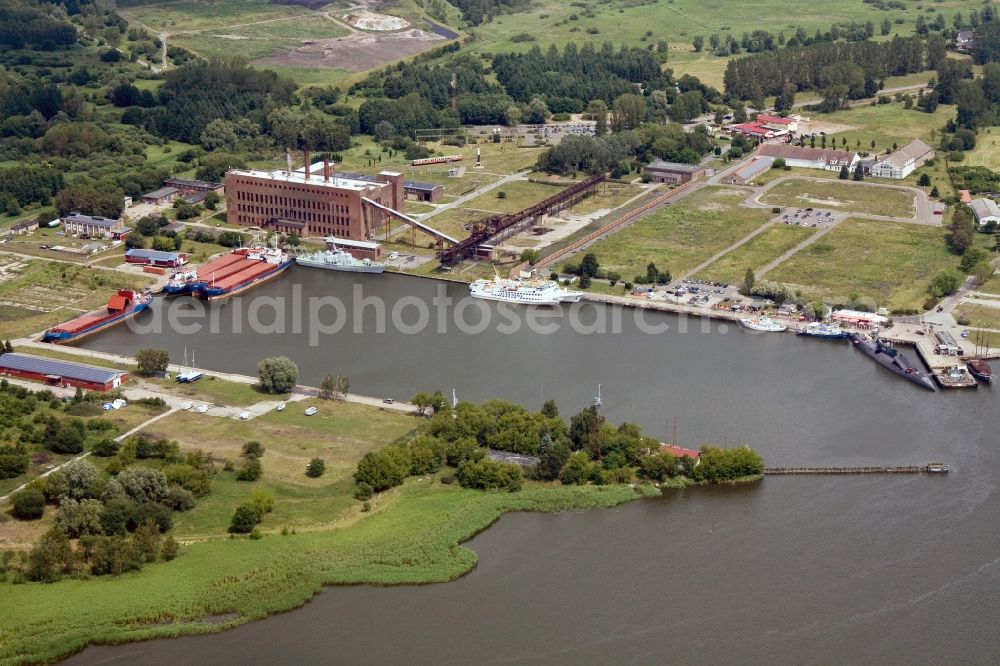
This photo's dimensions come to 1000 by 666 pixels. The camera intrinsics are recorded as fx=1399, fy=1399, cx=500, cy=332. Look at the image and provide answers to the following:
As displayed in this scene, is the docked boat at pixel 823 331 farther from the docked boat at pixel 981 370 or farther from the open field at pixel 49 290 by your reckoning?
the open field at pixel 49 290

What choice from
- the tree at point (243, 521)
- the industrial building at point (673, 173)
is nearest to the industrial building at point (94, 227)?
the industrial building at point (673, 173)

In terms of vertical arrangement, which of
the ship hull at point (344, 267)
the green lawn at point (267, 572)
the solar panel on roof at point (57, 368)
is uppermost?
the solar panel on roof at point (57, 368)

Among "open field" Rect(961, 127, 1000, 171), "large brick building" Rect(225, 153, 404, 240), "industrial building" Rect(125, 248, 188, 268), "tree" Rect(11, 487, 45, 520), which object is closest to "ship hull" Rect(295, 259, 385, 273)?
"large brick building" Rect(225, 153, 404, 240)

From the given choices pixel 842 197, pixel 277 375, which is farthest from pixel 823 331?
pixel 842 197

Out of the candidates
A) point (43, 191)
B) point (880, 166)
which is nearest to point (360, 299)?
point (43, 191)

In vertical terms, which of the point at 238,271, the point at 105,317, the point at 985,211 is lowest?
the point at 105,317

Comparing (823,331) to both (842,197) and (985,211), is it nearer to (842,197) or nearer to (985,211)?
(985,211)

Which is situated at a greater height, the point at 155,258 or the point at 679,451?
the point at 679,451
